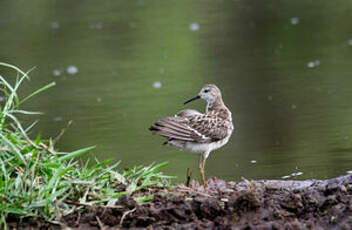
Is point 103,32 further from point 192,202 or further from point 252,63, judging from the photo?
point 192,202

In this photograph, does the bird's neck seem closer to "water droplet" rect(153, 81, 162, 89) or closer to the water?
the water

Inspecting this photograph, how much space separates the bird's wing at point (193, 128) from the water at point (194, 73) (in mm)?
595

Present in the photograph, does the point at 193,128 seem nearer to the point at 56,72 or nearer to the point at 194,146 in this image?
the point at 194,146

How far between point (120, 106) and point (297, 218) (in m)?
6.44

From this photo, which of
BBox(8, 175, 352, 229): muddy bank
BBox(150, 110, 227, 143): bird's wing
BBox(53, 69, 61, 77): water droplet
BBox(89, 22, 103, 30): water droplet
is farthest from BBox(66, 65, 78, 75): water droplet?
Result: BBox(8, 175, 352, 229): muddy bank

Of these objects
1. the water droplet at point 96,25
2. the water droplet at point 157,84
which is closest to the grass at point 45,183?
the water droplet at point 157,84

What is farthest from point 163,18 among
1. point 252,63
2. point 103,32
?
point 252,63

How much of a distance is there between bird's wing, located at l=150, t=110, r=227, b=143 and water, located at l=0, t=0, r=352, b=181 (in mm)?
595

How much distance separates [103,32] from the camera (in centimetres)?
1767

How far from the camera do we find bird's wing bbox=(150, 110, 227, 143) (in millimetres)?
6383

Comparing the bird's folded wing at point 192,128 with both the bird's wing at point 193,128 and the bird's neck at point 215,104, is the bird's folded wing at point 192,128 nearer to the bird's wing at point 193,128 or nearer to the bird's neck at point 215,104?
the bird's wing at point 193,128

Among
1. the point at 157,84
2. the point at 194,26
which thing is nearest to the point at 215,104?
the point at 157,84

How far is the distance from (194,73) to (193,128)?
650 cm

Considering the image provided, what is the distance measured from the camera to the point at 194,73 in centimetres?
1304
